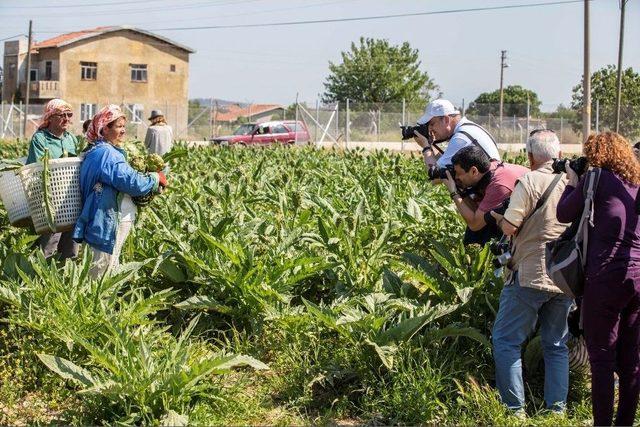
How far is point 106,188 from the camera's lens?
21.6ft

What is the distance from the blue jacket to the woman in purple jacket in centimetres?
288

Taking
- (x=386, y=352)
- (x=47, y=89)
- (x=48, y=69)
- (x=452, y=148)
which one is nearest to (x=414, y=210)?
(x=452, y=148)

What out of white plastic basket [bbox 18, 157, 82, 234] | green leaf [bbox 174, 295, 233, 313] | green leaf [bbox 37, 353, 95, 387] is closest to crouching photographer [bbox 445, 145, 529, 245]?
green leaf [bbox 174, 295, 233, 313]

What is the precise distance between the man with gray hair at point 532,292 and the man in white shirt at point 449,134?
65cm

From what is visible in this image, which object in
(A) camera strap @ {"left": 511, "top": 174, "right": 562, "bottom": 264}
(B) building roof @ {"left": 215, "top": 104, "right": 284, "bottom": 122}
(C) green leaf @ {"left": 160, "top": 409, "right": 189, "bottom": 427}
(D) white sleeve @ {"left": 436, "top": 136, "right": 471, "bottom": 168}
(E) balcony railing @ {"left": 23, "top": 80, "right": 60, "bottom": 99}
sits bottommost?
(C) green leaf @ {"left": 160, "top": 409, "right": 189, "bottom": 427}

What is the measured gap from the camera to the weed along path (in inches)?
215

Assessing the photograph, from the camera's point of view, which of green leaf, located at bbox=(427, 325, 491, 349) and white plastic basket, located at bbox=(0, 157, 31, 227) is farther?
white plastic basket, located at bbox=(0, 157, 31, 227)

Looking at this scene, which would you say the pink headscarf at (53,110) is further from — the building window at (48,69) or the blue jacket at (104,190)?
the building window at (48,69)

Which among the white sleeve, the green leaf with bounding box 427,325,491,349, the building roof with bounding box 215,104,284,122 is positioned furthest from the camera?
the building roof with bounding box 215,104,284,122

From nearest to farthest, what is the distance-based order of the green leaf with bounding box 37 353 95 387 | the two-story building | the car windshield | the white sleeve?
the green leaf with bounding box 37 353 95 387, the white sleeve, the car windshield, the two-story building

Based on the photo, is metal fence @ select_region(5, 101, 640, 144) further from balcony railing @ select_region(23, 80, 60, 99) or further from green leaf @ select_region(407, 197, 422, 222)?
green leaf @ select_region(407, 197, 422, 222)

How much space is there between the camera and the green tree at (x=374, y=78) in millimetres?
76312

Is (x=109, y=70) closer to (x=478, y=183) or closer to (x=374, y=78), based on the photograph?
(x=374, y=78)

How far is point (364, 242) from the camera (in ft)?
23.6
